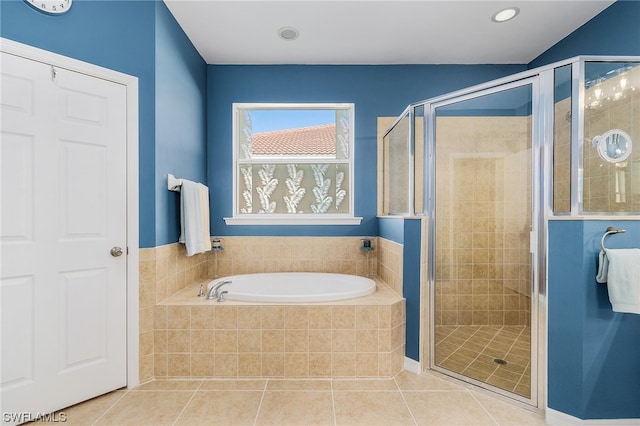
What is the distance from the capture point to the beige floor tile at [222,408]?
Answer: 5.46 feet

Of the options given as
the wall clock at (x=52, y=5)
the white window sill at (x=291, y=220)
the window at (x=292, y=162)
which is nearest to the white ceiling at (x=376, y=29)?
the window at (x=292, y=162)

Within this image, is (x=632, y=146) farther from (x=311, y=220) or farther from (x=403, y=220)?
(x=311, y=220)

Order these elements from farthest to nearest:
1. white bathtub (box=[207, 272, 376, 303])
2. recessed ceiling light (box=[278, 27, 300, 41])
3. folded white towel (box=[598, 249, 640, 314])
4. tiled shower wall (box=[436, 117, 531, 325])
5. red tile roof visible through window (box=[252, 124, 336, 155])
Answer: red tile roof visible through window (box=[252, 124, 336, 155]) → white bathtub (box=[207, 272, 376, 303]) → recessed ceiling light (box=[278, 27, 300, 41]) → tiled shower wall (box=[436, 117, 531, 325]) → folded white towel (box=[598, 249, 640, 314])

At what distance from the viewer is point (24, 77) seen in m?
1.65

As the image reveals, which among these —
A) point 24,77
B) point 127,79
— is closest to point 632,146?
point 127,79

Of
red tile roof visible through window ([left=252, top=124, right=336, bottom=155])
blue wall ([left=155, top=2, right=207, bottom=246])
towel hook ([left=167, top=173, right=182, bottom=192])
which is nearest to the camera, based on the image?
blue wall ([left=155, top=2, right=207, bottom=246])

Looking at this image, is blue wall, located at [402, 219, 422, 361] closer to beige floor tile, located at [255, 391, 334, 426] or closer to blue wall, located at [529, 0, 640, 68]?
beige floor tile, located at [255, 391, 334, 426]

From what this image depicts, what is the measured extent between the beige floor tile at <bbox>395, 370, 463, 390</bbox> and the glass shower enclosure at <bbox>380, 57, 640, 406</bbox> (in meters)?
0.08

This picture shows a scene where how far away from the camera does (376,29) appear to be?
2.46 m

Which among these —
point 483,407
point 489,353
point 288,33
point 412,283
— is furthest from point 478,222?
point 288,33

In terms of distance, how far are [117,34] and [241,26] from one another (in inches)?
35.1

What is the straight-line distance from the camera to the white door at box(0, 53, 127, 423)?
1621mm

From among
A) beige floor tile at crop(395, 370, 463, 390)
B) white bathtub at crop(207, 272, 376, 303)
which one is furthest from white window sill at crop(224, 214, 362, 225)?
beige floor tile at crop(395, 370, 463, 390)

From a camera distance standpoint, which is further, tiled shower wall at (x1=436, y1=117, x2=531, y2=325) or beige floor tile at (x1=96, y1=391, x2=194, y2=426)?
tiled shower wall at (x1=436, y1=117, x2=531, y2=325)
